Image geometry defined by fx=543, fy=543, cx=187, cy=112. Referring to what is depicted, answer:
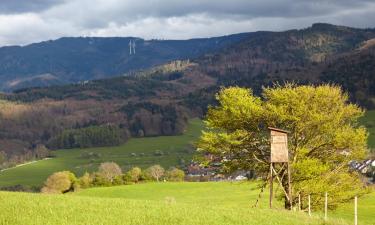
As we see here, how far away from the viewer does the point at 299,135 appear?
5434cm

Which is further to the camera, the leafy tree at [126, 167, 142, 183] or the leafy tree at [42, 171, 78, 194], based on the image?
the leafy tree at [126, 167, 142, 183]

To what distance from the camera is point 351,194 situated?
180 feet

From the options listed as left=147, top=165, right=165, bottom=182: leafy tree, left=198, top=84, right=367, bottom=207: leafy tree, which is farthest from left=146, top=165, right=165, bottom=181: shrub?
left=198, top=84, right=367, bottom=207: leafy tree

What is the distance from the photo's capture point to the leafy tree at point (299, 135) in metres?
52.8

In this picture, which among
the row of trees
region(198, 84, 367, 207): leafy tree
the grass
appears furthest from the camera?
the row of trees

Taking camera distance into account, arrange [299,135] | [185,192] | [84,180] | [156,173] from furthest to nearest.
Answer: [156,173] < [84,180] < [185,192] < [299,135]

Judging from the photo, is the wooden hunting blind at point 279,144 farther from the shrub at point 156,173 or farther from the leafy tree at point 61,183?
the shrub at point 156,173

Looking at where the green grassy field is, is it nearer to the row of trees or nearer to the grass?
the grass

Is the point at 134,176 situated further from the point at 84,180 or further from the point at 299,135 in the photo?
the point at 299,135

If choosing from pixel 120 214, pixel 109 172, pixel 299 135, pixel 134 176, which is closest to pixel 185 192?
pixel 134 176

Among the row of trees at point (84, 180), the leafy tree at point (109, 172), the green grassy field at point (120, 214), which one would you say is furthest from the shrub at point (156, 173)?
the green grassy field at point (120, 214)

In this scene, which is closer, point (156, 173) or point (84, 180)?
point (84, 180)

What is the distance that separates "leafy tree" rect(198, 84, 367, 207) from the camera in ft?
173

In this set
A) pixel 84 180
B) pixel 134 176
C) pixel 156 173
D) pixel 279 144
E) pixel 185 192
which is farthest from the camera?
pixel 156 173
